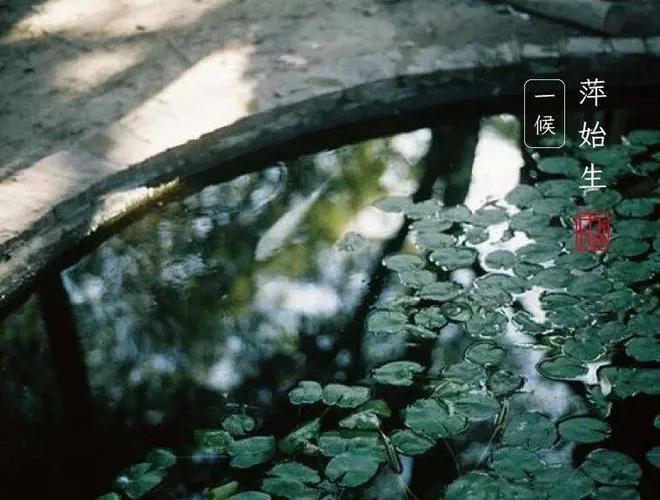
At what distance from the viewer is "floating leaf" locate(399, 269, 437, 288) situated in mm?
3111

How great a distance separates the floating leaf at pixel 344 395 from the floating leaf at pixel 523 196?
3.92 feet

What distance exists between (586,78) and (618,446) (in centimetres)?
218

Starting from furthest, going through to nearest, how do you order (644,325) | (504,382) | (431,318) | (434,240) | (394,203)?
(394,203), (434,240), (431,318), (644,325), (504,382)

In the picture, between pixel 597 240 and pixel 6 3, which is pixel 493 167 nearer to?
pixel 597 240

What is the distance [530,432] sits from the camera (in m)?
2.49

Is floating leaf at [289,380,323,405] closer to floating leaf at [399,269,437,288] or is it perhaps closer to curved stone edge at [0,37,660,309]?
floating leaf at [399,269,437,288]

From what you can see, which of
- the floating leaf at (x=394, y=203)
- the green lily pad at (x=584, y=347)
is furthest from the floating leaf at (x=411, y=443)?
the floating leaf at (x=394, y=203)

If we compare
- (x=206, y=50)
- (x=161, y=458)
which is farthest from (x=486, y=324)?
(x=206, y=50)

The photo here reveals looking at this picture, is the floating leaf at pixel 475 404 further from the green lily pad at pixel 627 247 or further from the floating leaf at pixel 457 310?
the green lily pad at pixel 627 247

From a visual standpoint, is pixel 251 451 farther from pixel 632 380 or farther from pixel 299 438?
pixel 632 380

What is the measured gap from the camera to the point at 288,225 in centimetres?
364

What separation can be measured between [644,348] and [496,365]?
48 centimetres

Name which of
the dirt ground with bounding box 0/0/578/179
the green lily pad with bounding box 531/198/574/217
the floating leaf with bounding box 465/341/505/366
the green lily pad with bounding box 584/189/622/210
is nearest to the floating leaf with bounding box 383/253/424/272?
the floating leaf with bounding box 465/341/505/366

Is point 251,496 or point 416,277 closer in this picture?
point 251,496
